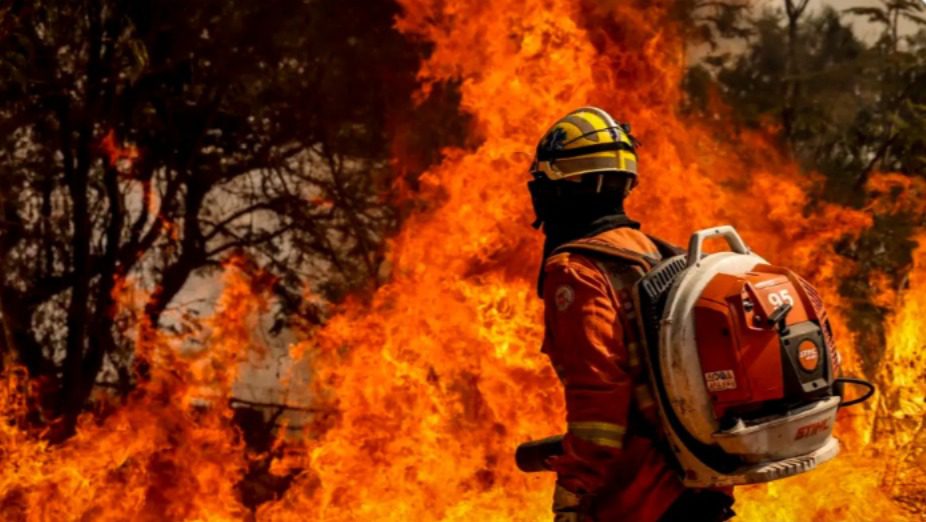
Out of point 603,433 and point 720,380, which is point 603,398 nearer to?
point 603,433

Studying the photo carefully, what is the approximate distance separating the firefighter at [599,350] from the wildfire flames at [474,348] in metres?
3.68

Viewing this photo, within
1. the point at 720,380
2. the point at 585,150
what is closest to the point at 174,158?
the point at 585,150

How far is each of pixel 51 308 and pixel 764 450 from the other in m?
7.21

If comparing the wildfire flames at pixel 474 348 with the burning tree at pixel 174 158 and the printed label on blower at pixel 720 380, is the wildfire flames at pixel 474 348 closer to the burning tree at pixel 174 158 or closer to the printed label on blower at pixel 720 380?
the burning tree at pixel 174 158

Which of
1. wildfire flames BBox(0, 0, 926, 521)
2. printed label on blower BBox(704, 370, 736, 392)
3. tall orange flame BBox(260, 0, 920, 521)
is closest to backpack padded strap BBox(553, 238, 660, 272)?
printed label on blower BBox(704, 370, 736, 392)

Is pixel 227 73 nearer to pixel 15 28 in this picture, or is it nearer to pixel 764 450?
pixel 15 28

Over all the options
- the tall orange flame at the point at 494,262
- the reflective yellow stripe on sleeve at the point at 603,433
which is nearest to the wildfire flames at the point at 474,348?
the tall orange flame at the point at 494,262

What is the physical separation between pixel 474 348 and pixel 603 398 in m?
4.71

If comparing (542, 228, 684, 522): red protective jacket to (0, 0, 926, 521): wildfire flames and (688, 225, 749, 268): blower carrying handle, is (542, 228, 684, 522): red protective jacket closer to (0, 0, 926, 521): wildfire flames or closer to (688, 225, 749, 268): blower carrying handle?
(688, 225, 749, 268): blower carrying handle

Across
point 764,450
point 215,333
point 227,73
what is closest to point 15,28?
point 227,73

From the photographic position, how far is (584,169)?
321cm

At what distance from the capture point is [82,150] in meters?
8.60

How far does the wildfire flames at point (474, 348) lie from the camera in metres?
7.25

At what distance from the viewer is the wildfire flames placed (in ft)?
23.8
